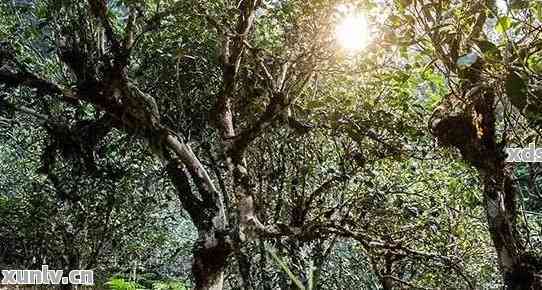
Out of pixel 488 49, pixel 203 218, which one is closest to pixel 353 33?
pixel 203 218

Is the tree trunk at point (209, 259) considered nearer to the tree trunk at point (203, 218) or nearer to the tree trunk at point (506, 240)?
the tree trunk at point (203, 218)

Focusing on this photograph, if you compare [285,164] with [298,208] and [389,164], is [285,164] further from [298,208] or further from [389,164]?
[389,164]

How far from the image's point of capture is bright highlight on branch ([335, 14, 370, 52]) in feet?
13.3

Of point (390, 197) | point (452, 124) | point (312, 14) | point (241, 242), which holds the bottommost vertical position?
point (241, 242)

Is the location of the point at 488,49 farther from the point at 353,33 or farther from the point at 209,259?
the point at 209,259

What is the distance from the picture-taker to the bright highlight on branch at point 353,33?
4043 millimetres

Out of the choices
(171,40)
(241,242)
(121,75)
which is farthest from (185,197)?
(171,40)

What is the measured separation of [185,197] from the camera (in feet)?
14.3

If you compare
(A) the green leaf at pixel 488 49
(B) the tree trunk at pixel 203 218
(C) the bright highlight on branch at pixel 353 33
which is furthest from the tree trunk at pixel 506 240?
(B) the tree trunk at pixel 203 218

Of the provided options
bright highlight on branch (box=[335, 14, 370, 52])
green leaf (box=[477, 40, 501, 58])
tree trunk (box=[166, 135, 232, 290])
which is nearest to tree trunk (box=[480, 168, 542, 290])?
green leaf (box=[477, 40, 501, 58])

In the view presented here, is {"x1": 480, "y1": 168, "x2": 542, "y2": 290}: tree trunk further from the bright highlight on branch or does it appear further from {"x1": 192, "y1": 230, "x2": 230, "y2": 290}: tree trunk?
{"x1": 192, "y1": 230, "x2": 230, "y2": 290}: tree trunk

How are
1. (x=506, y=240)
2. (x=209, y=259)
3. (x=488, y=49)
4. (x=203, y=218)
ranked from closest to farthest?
(x=488, y=49) → (x=506, y=240) → (x=209, y=259) → (x=203, y=218)

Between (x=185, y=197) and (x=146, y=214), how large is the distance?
12.2 feet

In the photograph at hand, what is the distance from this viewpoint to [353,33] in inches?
163
